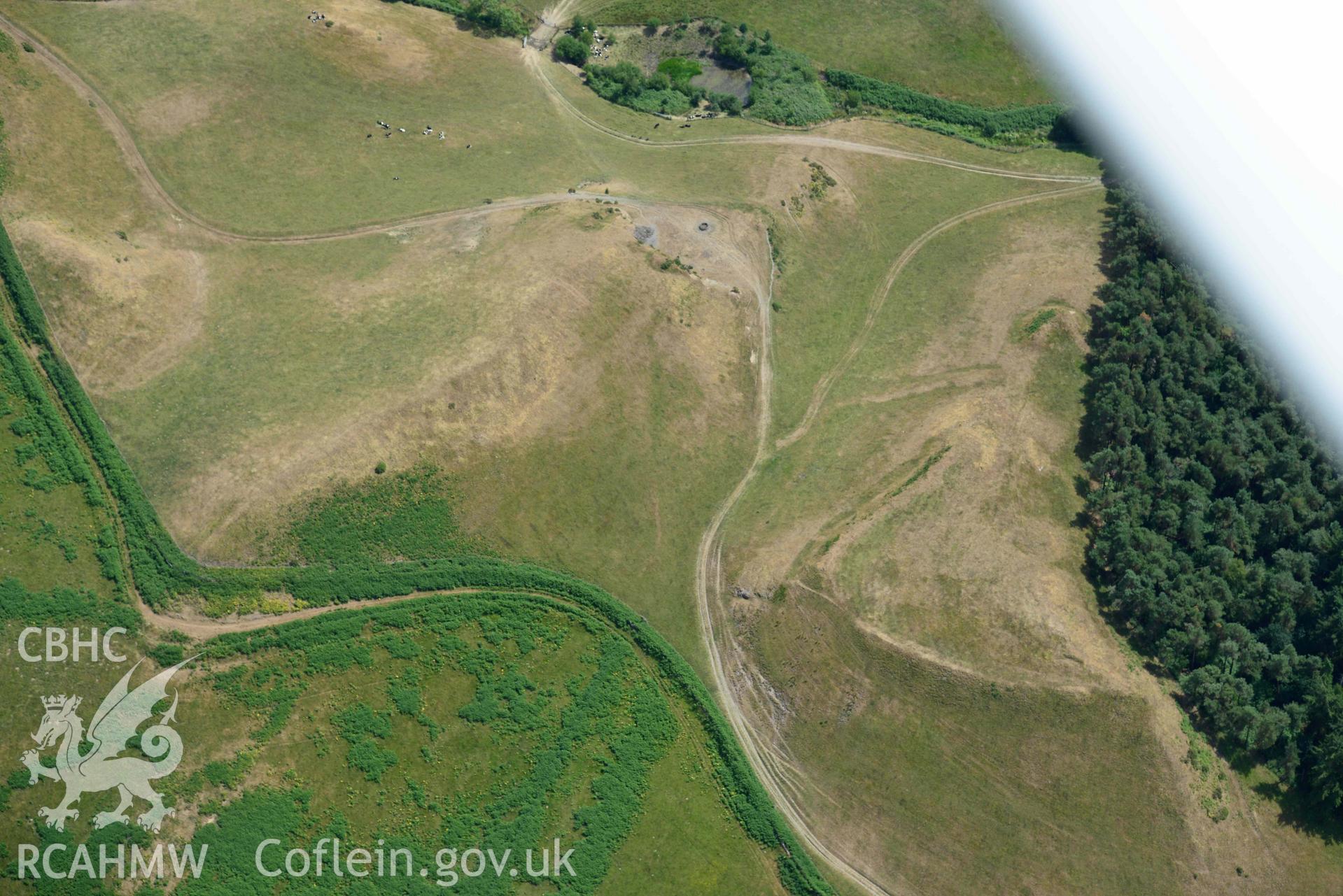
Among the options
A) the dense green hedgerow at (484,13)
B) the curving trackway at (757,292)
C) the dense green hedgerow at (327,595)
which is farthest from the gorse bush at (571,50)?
the dense green hedgerow at (327,595)

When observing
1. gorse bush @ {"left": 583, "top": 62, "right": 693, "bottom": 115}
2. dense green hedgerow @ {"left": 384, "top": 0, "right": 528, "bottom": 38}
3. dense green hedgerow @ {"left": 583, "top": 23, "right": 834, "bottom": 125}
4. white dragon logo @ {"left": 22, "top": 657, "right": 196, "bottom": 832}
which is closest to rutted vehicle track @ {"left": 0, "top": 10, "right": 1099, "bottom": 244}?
gorse bush @ {"left": 583, "top": 62, "right": 693, "bottom": 115}

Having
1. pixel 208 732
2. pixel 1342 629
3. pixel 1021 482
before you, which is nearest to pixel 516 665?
pixel 208 732

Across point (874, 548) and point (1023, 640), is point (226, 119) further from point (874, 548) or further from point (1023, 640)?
point (1023, 640)

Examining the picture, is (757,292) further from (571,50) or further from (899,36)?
(899,36)

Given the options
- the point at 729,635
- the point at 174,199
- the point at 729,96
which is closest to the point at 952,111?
the point at 729,96

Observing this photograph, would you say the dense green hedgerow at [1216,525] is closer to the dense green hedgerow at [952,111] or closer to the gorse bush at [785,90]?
the dense green hedgerow at [952,111]

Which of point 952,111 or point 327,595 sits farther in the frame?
point 952,111
